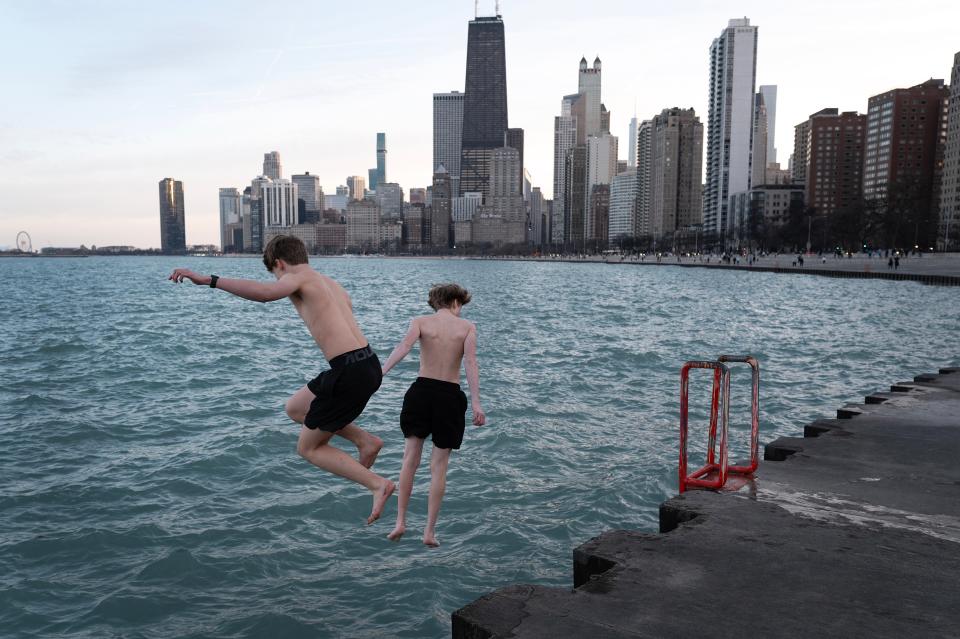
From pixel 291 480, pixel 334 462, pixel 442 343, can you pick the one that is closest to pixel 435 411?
pixel 442 343

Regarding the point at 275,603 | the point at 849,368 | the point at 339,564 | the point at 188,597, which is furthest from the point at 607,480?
the point at 849,368

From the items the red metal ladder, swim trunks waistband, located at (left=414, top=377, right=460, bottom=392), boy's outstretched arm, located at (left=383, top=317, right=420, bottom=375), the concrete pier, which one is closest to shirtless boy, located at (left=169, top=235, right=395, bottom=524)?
boy's outstretched arm, located at (left=383, top=317, right=420, bottom=375)

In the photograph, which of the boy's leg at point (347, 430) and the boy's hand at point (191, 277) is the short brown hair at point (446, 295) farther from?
the boy's hand at point (191, 277)

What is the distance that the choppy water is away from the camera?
905cm

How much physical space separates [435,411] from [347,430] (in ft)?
2.70

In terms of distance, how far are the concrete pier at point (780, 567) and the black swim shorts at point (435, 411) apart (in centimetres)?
156

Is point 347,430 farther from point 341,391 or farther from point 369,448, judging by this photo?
point 341,391

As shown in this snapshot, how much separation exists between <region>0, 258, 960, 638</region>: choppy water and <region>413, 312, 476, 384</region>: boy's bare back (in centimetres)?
366

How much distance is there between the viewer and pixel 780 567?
18.4 ft

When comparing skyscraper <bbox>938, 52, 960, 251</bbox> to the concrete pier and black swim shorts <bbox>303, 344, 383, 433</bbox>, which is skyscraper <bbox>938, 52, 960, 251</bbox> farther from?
black swim shorts <bbox>303, 344, 383, 433</bbox>

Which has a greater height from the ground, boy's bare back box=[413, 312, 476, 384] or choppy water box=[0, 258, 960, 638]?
boy's bare back box=[413, 312, 476, 384]

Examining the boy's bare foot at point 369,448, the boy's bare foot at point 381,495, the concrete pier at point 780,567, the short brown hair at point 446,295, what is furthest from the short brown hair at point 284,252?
the concrete pier at point 780,567

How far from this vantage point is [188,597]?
915 centimetres

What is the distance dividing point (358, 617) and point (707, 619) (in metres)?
5.12
